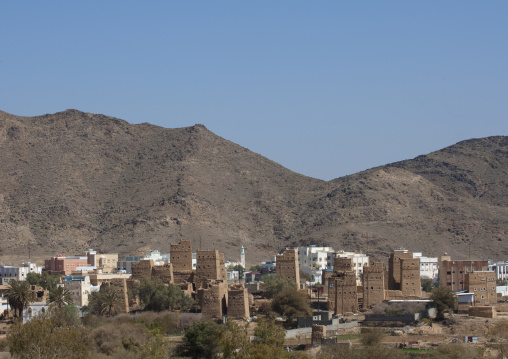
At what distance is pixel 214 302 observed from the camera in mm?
65312

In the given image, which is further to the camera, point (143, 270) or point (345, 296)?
point (143, 270)

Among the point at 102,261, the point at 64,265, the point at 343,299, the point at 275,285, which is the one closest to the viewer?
the point at 343,299

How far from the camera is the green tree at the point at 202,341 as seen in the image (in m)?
56.2

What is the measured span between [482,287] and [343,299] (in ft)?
29.9

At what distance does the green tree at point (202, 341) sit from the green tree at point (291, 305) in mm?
8635

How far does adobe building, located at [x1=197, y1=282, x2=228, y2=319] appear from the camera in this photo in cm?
6500

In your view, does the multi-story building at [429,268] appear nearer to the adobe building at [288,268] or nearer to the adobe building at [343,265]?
the adobe building at [288,268]

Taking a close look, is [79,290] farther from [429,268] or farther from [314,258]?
[429,268]

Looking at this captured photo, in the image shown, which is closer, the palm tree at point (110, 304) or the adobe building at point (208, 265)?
the palm tree at point (110, 304)

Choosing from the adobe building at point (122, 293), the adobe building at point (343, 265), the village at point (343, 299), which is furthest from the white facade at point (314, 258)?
the adobe building at point (122, 293)

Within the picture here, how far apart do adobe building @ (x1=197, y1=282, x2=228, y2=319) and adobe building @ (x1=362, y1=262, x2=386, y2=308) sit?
9.00 meters

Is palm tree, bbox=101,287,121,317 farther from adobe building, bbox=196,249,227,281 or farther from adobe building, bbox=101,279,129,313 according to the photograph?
adobe building, bbox=196,249,227,281

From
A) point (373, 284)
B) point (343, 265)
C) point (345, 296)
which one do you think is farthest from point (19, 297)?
point (373, 284)

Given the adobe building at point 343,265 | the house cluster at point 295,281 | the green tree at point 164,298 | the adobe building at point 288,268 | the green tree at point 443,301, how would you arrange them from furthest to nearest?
1. the adobe building at point 288,268
2. the adobe building at point 343,265
3. the green tree at point 164,298
4. the house cluster at point 295,281
5. the green tree at point 443,301
